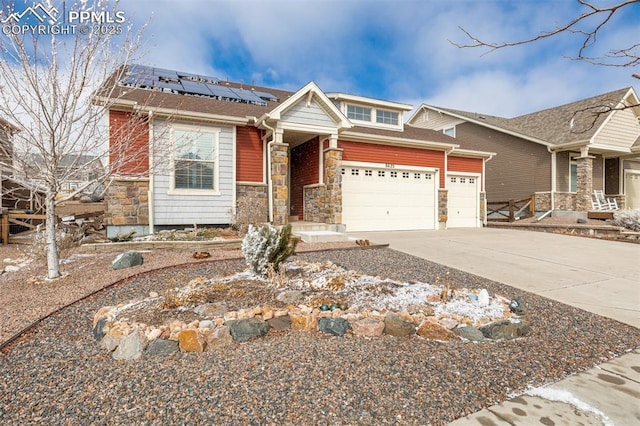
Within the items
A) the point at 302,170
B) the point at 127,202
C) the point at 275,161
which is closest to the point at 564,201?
the point at 302,170

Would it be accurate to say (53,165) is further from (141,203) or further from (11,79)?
(141,203)

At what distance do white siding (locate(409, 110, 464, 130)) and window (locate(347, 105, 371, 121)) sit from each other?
29.6ft

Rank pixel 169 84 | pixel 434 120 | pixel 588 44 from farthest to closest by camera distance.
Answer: pixel 434 120, pixel 169 84, pixel 588 44

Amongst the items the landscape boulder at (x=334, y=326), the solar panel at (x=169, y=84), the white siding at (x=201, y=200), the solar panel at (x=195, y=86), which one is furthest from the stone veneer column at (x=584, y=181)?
the solar panel at (x=169, y=84)

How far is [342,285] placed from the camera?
4.43 metres

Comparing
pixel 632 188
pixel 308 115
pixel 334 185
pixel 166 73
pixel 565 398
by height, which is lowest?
pixel 565 398

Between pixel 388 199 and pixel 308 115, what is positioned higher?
pixel 308 115

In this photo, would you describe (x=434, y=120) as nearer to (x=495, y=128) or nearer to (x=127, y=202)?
(x=495, y=128)

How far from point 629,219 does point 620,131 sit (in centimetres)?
802

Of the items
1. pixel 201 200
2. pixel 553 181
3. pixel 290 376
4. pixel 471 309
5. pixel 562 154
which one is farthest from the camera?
pixel 562 154

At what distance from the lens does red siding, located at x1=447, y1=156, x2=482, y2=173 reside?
13.9 m

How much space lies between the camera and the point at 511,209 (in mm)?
15664

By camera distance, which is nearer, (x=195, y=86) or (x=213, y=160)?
(x=213, y=160)

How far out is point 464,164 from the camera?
14.2 m
